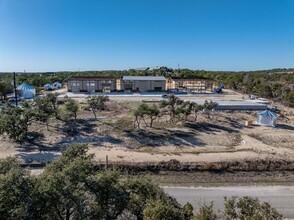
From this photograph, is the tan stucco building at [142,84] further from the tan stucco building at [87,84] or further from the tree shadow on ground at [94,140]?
the tree shadow on ground at [94,140]

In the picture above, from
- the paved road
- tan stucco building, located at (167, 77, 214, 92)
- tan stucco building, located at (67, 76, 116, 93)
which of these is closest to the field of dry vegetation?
the paved road

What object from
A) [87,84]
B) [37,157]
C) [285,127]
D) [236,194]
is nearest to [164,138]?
[236,194]

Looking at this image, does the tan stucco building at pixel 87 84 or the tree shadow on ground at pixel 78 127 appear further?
the tan stucco building at pixel 87 84

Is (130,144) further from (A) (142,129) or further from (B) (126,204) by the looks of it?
(B) (126,204)

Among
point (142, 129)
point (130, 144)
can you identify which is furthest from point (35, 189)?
point (142, 129)

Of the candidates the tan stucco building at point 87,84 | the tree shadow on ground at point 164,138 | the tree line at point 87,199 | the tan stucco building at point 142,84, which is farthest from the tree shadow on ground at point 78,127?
the tan stucco building at point 142,84

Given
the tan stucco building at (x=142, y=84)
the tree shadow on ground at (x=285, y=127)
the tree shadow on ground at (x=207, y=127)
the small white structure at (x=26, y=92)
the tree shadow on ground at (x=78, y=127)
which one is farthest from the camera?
the tan stucco building at (x=142, y=84)
